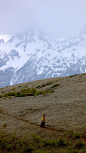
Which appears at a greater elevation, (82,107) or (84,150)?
(82,107)

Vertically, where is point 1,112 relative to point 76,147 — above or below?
above

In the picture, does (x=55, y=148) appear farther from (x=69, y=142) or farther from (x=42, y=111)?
(x=42, y=111)

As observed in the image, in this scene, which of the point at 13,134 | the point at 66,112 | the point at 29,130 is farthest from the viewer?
the point at 66,112

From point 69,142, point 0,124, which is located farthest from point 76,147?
point 0,124

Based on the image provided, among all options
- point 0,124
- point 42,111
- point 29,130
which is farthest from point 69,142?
point 42,111

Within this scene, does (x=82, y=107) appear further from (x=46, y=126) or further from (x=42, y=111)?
(x=46, y=126)

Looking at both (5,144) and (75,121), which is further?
(75,121)

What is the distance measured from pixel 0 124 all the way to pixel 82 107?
353 inches

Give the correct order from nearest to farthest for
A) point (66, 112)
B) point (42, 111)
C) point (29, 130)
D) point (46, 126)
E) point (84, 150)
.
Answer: point (84, 150) < point (29, 130) < point (46, 126) < point (66, 112) < point (42, 111)

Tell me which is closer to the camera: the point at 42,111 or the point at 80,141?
the point at 80,141

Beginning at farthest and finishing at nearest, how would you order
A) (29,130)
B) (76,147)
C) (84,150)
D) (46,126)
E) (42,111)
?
(42,111)
(46,126)
(29,130)
(76,147)
(84,150)

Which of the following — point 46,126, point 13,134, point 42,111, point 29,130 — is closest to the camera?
point 13,134

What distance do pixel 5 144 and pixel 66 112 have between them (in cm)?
876

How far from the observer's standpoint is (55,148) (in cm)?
1130
